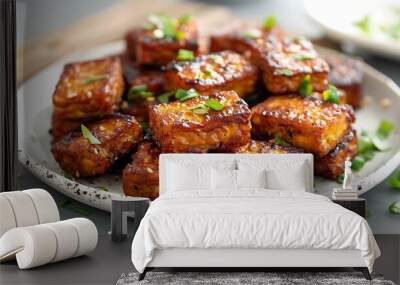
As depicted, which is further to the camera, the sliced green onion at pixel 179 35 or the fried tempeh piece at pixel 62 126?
the sliced green onion at pixel 179 35

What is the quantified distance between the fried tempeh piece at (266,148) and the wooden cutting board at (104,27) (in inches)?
76.8

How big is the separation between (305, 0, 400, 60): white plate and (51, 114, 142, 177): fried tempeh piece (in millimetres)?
2074

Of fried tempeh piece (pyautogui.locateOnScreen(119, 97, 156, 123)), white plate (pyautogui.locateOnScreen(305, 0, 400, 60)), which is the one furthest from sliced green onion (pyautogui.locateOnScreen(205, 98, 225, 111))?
white plate (pyautogui.locateOnScreen(305, 0, 400, 60))

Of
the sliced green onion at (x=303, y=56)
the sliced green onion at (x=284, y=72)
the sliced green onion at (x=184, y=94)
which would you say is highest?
the sliced green onion at (x=303, y=56)

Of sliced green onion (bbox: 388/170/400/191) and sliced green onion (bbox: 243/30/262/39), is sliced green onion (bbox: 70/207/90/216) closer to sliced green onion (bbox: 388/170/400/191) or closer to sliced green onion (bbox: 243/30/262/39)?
sliced green onion (bbox: 243/30/262/39)

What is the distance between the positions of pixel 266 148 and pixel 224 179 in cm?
37

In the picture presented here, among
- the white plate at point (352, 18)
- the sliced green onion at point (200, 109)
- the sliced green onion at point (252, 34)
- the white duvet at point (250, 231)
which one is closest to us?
the white duvet at point (250, 231)

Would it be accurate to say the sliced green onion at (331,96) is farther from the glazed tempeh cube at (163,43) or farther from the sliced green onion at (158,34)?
the sliced green onion at (158,34)

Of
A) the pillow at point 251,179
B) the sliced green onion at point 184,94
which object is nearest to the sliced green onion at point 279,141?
the pillow at point 251,179

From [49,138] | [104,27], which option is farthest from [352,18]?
[49,138]

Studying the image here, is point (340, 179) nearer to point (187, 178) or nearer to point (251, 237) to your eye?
point (187, 178)

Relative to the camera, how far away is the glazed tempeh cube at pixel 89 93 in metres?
5.44

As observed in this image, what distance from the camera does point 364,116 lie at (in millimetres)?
6156

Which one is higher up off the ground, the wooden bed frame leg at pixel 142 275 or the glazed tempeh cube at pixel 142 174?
the glazed tempeh cube at pixel 142 174
